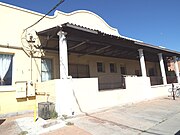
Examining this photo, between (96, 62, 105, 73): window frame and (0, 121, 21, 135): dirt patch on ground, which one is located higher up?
(96, 62, 105, 73): window frame

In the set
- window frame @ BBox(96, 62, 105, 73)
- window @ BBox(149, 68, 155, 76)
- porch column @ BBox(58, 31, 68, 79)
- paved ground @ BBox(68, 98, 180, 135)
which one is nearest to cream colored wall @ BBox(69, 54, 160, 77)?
window frame @ BBox(96, 62, 105, 73)

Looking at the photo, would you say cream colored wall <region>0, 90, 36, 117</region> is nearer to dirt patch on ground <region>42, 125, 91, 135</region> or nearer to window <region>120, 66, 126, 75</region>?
dirt patch on ground <region>42, 125, 91, 135</region>

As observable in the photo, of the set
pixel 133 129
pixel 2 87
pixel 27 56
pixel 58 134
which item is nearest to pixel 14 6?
pixel 27 56

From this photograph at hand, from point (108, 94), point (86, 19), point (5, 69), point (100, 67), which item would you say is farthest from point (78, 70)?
point (5, 69)

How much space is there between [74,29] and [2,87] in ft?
16.1

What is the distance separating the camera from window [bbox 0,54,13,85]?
323 inches

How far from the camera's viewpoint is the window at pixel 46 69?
9622 mm

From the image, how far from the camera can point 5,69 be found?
27.3 feet

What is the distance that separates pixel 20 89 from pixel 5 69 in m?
1.43

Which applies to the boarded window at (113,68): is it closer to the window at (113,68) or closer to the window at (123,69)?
the window at (113,68)

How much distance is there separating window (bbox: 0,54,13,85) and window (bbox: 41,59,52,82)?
187cm

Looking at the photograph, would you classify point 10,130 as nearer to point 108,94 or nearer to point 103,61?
point 108,94

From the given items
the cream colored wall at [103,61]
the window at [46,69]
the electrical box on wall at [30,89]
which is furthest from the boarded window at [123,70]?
the electrical box on wall at [30,89]

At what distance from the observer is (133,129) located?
207 inches
